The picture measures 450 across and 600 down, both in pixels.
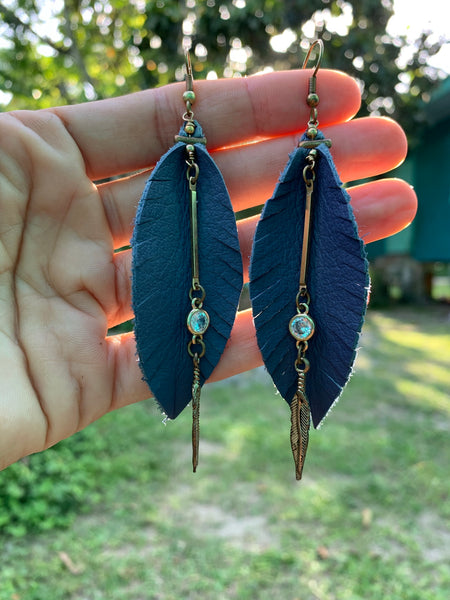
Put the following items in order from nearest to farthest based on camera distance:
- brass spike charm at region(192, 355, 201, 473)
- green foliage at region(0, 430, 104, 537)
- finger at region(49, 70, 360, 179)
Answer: brass spike charm at region(192, 355, 201, 473)
finger at region(49, 70, 360, 179)
green foliage at region(0, 430, 104, 537)

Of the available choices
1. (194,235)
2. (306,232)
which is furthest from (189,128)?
(306,232)

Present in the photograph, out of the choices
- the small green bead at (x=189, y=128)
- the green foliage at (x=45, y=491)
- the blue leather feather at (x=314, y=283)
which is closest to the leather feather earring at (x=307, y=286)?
the blue leather feather at (x=314, y=283)

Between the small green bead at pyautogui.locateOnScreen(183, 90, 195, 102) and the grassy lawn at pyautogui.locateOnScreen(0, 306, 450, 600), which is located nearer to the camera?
the small green bead at pyautogui.locateOnScreen(183, 90, 195, 102)

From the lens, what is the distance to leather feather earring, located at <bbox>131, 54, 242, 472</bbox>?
1349mm

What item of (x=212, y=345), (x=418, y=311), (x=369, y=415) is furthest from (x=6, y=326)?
(x=418, y=311)

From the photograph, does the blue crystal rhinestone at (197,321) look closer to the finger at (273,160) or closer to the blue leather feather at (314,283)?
the blue leather feather at (314,283)

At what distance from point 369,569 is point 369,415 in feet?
5.81

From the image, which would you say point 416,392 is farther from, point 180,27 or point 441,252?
point 441,252

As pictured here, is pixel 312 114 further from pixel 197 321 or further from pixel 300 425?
pixel 300 425

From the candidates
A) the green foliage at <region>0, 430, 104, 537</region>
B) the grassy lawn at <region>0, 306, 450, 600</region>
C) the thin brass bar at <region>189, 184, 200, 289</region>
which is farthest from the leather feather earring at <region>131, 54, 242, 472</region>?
the green foliage at <region>0, 430, 104, 537</region>

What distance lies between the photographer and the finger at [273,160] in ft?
4.98

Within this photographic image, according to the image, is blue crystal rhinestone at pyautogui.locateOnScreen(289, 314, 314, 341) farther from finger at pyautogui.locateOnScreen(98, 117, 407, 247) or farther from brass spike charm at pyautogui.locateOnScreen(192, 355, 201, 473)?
finger at pyautogui.locateOnScreen(98, 117, 407, 247)

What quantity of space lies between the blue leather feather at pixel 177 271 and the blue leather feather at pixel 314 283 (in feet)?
0.29

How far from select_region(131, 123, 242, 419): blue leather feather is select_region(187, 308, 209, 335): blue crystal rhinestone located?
3cm
